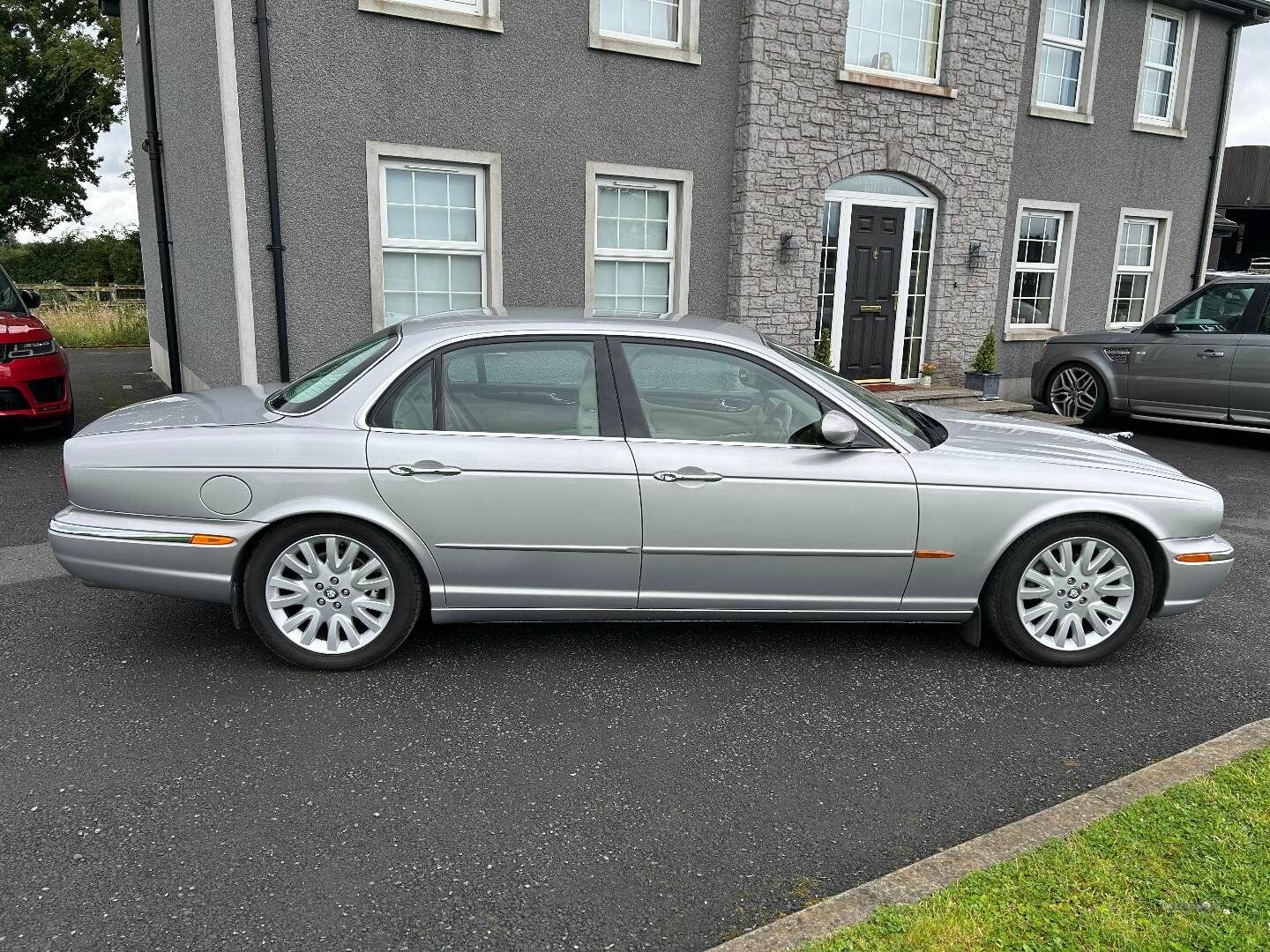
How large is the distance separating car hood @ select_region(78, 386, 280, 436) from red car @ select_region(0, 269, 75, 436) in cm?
468

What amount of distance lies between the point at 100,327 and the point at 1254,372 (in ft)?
70.6

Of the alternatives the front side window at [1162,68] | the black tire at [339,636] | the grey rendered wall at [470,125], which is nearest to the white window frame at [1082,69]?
the front side window at [1162,68]

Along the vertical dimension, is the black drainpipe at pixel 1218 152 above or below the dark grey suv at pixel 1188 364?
above

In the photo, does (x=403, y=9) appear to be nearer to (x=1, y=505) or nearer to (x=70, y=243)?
(x=1, y=505)

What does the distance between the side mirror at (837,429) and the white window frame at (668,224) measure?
595cm

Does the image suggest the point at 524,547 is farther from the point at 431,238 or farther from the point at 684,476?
the point at 431,238

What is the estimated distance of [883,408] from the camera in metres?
4.59

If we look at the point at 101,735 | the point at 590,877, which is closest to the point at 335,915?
the point at 590,877

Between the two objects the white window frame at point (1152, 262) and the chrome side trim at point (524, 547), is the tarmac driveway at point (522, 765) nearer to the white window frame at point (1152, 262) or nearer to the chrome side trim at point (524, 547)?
the chrome side trim at point (524, 547)

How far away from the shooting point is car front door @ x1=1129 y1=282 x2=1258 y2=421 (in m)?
10.0

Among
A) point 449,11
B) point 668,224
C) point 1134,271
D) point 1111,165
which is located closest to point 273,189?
point 449,11

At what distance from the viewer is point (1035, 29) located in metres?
12.4

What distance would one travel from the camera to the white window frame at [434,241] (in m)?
8.71

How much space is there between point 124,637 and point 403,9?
6.26 metres
